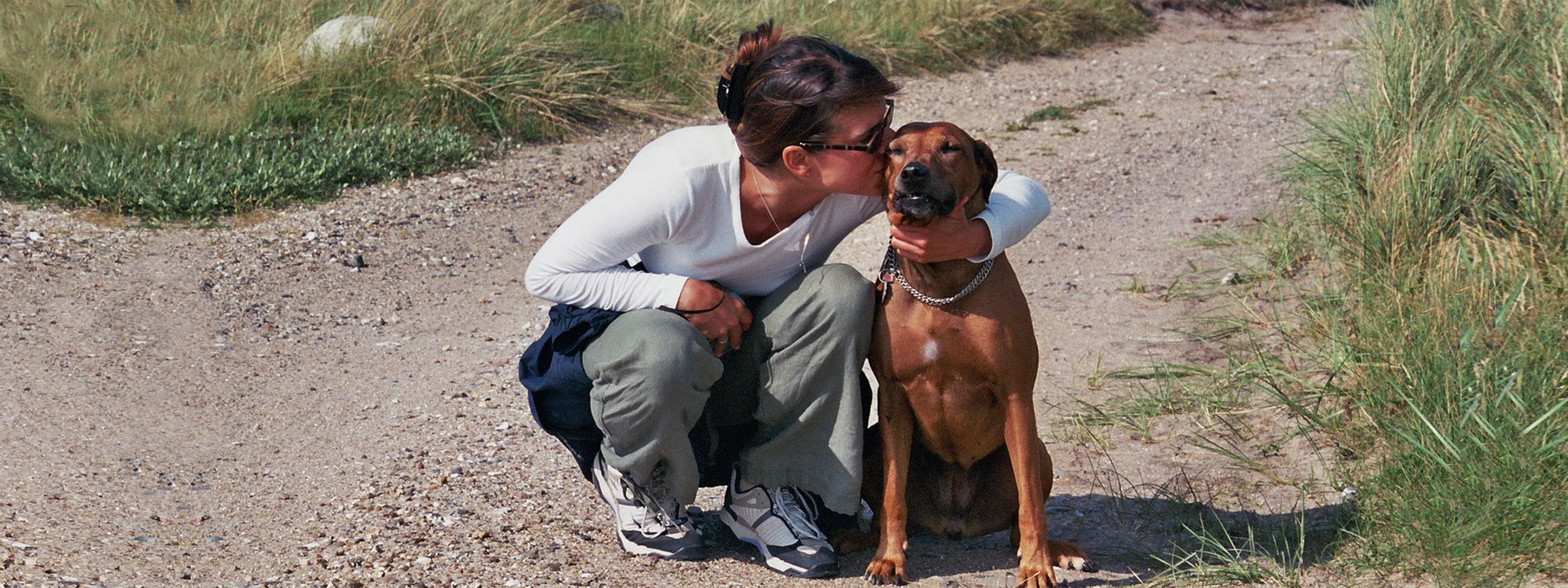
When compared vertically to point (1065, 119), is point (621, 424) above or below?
above

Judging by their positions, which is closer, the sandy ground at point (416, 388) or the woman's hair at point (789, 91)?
the woman's hair at point (789, 91)

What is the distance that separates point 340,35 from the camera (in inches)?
278

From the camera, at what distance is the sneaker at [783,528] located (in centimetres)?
286

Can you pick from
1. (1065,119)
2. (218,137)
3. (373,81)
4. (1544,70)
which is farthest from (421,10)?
(1544,70)

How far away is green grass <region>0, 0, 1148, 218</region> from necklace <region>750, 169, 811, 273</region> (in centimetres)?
358

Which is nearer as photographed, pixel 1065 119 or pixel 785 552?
pixel 785 552

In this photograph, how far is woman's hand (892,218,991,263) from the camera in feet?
8.57

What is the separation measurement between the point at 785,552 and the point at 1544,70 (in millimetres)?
3175

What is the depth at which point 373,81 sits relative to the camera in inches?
270

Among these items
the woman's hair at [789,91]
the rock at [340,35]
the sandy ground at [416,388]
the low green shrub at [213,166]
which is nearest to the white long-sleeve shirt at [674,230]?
the woman's hair at [789,91]

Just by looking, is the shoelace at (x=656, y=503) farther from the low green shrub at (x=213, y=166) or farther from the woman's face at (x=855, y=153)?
the low green shrub at (x=213, y=166)

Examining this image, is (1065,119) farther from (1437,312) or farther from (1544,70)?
(1437,312)

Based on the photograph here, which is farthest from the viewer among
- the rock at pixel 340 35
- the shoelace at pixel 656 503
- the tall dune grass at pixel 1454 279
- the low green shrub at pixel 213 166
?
the rock at pixel 340 35

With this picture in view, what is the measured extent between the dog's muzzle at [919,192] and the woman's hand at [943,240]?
32 mm
